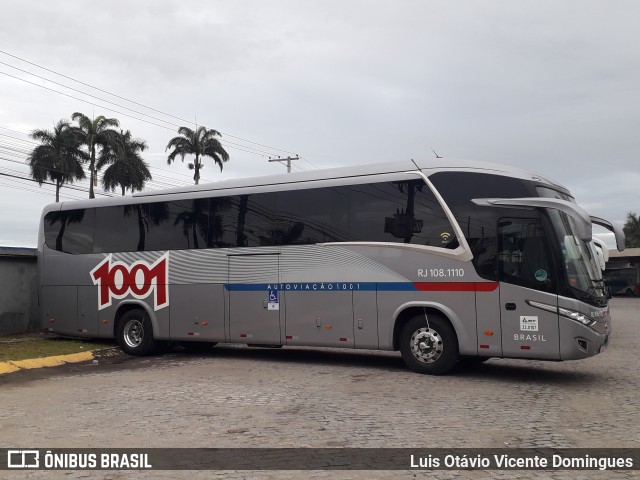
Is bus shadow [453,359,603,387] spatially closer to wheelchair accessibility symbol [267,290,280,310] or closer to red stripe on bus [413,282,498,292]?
red stripe on bus [413,282,498,292]

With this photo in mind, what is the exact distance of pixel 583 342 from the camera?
10141 mm

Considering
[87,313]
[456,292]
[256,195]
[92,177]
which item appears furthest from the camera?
[92,177]

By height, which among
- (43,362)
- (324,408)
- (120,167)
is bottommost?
(324,408)

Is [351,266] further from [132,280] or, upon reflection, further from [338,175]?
[132,280]

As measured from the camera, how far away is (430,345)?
11.4m

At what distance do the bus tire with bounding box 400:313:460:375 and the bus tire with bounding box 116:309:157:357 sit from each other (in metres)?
6.55

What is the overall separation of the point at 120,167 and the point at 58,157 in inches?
161

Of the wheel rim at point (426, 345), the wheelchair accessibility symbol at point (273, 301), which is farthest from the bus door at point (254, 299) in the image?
the wheel rim at point (426, 345)

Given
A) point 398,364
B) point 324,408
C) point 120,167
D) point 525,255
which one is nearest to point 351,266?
point 398,364

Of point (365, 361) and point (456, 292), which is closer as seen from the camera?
point (456, 292)

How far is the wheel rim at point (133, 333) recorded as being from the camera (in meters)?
15.4

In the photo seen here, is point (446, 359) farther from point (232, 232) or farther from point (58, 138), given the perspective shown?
point (58, 138)

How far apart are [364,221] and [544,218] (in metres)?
3.31

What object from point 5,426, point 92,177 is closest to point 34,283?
point 5,426
